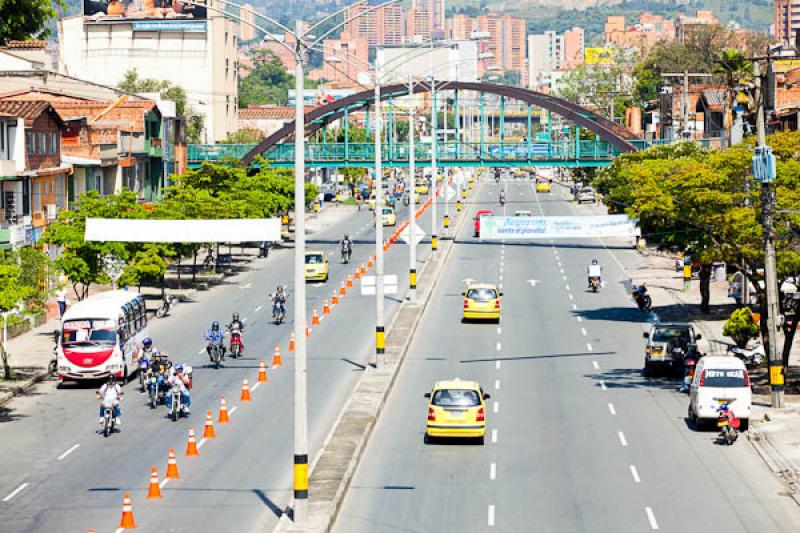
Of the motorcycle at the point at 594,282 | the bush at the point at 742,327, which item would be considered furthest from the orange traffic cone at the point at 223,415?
the motorcycle at the point at 594,282

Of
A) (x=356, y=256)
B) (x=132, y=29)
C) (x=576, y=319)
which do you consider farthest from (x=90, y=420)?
(x=132, y=29)

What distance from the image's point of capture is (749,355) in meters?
51.2

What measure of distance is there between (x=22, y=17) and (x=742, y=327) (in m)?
67.1

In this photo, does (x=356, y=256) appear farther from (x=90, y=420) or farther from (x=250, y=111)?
(x=250, y=111)

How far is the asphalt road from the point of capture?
29078mm

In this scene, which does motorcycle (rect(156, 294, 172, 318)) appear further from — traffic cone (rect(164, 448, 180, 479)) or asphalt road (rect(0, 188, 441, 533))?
traffic cone (rect(164, 448, 180, 479))

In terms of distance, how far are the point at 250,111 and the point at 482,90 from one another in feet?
249

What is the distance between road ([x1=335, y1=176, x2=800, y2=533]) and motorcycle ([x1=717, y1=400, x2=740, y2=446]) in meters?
0.31

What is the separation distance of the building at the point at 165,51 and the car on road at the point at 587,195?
40.0 m

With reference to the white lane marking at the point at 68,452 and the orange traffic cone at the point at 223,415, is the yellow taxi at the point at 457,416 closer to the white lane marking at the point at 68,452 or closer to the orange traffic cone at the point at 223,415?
the orange traffic cone at the point at 223,415

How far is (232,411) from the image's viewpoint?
1636 inches

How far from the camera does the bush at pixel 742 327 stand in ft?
173

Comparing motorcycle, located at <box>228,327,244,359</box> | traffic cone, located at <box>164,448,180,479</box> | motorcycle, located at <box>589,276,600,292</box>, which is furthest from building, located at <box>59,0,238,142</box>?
traffic cone, located at <box>164,448,180,479</box>

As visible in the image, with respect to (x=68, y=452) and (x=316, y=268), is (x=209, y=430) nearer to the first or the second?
(x=68, y=452)
